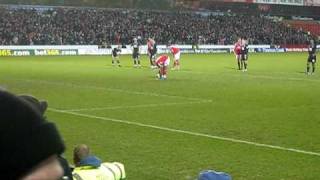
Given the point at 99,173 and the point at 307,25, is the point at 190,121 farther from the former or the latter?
the point at 307,25

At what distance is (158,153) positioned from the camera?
10484 millimetres

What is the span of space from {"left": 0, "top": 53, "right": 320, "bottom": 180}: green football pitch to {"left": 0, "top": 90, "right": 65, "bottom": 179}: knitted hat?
1143 millimetres

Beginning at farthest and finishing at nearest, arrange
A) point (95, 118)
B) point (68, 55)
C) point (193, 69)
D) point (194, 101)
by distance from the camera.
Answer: point (68, 55) < point (193, 69) < point (194, 101) < point (95, 118)

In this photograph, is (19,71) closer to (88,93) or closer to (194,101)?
(88,93)

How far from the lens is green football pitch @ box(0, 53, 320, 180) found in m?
9.70

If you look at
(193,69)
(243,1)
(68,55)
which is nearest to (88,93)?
(193,69)

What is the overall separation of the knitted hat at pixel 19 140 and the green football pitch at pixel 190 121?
45.0 inches

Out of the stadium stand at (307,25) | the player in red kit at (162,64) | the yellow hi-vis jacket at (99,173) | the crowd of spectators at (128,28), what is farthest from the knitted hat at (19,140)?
the stadium stand at (307,25)

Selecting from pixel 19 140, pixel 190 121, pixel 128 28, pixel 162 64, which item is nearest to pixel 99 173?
pixel 19 140

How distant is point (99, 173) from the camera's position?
536 centimetres

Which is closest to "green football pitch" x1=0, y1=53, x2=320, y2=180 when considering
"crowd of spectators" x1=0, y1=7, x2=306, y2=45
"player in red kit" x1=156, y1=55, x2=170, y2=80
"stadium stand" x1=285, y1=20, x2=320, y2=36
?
"player in red kit" x1=156, y1=55, x2=170, y2=80

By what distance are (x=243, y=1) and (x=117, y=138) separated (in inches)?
2618

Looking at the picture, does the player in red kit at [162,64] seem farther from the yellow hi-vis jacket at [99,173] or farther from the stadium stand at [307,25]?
the stadium stand at [307,25]

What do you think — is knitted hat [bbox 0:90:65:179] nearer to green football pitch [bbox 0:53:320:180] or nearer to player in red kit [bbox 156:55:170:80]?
green football pitch [bbox 0:53:320:180]
